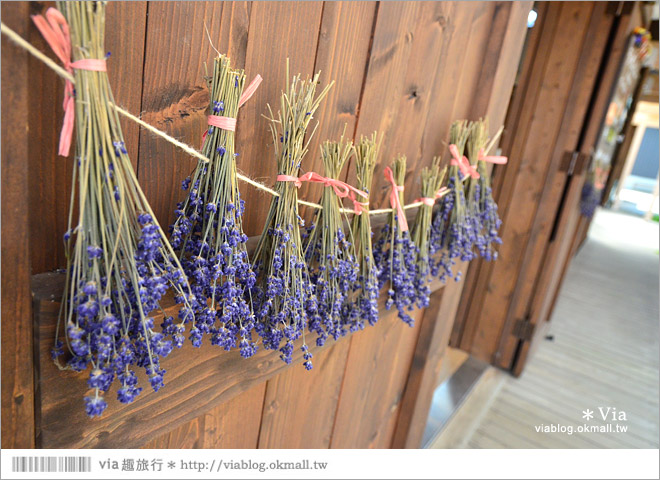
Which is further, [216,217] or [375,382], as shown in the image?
[375,382]

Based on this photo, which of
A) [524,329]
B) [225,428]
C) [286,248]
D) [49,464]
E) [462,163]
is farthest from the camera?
[524,329]

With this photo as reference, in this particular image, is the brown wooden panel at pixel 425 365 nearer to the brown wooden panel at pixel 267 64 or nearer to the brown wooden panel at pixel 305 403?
the brown wooden panel at pixel 305 403

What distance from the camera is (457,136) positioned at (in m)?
1.34

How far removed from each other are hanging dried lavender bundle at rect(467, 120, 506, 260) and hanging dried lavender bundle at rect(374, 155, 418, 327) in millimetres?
347

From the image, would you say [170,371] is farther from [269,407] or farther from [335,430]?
[335,430]

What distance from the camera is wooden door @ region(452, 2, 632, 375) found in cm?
260

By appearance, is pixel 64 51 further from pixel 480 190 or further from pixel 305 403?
pixel 480 190

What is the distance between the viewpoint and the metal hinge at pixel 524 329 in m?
2.99

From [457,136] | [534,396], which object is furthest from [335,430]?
[534,396]

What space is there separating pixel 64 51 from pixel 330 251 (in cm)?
54

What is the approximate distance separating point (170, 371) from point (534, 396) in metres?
2.71

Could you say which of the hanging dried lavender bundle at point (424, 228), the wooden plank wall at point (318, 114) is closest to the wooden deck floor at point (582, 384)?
the wooden plank wall at point (318, 114)

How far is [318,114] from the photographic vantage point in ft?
3.10

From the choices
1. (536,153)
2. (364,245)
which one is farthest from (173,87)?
(536,153)
